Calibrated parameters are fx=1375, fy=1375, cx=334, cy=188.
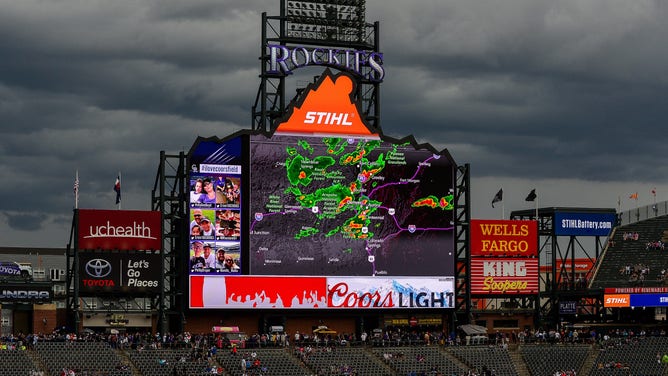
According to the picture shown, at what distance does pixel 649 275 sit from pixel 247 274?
1054 inches

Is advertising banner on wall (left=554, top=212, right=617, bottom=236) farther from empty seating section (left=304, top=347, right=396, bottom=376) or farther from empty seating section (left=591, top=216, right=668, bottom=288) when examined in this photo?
empty seating section (left=304, top=347, right=396, bottom=376)

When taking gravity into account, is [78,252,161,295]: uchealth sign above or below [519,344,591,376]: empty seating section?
above

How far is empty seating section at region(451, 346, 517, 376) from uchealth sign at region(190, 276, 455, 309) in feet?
9.77

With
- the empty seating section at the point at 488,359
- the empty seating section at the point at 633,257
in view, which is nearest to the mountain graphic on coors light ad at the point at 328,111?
the empty seating section at the point at 488,359

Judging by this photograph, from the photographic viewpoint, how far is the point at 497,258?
81688 millimetres

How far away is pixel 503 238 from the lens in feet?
269

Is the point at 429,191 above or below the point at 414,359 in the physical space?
above

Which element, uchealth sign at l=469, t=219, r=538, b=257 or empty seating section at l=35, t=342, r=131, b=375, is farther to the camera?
uchealth sign at l=469, t=219, r=538, b=257

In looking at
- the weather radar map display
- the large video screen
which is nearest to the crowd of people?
the weather radar map display

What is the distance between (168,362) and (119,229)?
8.09 meters

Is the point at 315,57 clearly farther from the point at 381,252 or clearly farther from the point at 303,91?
the point at 381,252

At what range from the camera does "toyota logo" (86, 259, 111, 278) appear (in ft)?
238

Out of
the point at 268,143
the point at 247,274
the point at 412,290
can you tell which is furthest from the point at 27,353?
the point at 412,290

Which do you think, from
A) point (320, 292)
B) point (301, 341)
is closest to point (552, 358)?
point (320, 292)
